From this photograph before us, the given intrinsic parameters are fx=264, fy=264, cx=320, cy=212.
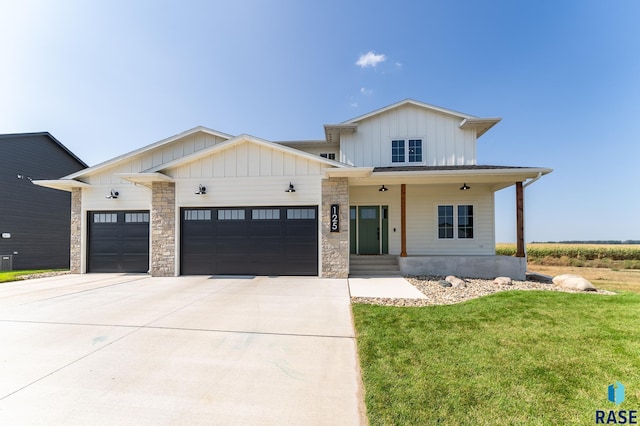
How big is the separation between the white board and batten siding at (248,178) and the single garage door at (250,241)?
0.35m

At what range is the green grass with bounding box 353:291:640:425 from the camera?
90.1 inches

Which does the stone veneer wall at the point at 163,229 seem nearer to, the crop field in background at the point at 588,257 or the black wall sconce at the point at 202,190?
the black wall sconce at the point at 202,190

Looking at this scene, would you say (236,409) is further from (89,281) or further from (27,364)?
(89,281)

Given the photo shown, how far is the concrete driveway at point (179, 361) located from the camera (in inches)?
95.5

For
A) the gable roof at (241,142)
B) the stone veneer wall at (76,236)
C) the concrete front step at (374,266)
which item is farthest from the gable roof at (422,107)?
the stone veneer wall at (76,236)

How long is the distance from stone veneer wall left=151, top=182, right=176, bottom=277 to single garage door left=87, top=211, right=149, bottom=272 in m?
1.22

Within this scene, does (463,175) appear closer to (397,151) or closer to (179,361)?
(397,151)

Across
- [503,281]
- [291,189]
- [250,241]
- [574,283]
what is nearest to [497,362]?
[503,281]

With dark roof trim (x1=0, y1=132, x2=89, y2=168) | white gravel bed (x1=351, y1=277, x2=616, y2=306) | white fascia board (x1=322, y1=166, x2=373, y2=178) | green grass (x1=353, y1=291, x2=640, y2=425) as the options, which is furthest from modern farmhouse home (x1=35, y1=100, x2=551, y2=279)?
dark roof trim (x1=0, y1=132, x2=89, y2=168)

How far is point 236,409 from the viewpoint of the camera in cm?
245

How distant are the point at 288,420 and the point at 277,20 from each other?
12680 mm

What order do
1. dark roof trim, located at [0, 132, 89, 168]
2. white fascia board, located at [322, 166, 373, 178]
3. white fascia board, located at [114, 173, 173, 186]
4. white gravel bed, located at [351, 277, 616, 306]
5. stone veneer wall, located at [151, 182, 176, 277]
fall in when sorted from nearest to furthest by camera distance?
white gravel bed, located at [351, 277, 616, 306]
white fascia board, located at [322, 166, 373, 178]
white fascia board, located at [114, 173, 173, 186]
stone veneer wall, located at [151, 182, 176, 277]
dark roof trim, located at [0, 132, 89, 168]

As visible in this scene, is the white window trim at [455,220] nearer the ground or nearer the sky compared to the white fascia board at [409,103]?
nearer the ground

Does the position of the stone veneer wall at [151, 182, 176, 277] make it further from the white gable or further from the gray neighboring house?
the gray neighboring house
